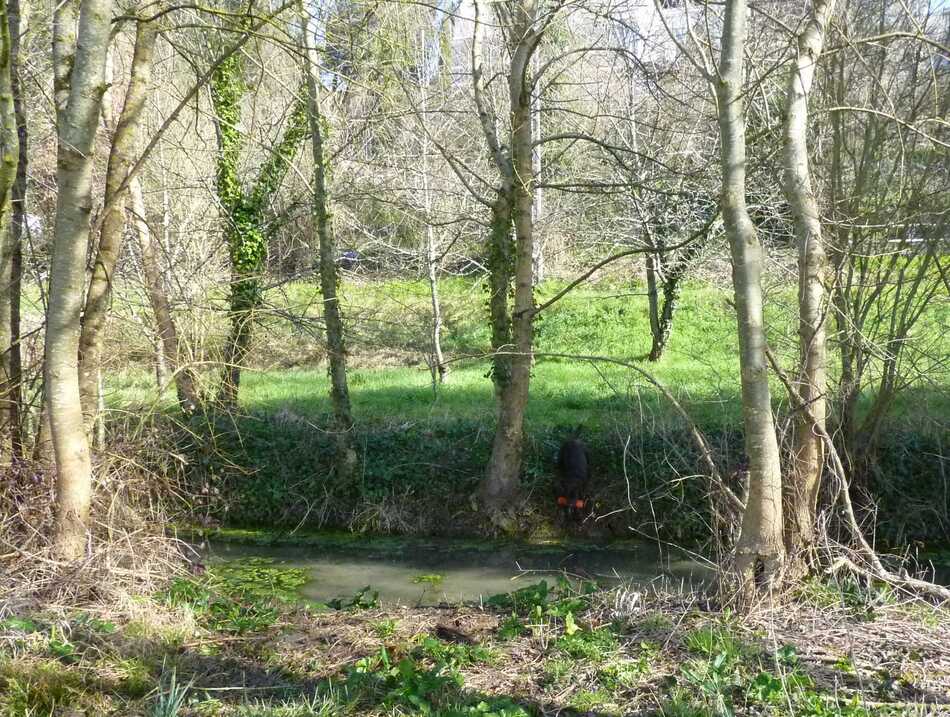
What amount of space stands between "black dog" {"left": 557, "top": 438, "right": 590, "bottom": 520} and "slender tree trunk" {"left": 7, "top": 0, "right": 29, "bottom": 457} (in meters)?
7.09

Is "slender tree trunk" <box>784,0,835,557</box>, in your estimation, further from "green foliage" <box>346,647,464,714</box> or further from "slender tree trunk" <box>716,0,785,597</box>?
"green foliage" <box>346,647,464,714</box>

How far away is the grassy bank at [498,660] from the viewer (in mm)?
5047

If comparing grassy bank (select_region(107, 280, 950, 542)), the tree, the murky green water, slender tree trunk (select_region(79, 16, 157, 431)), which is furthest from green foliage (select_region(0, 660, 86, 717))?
the tree

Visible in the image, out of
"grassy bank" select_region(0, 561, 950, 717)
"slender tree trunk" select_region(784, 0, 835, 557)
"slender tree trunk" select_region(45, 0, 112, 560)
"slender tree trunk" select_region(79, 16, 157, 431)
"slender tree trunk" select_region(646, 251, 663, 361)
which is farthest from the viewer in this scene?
"slender tree trunk" select_region(646, 251, 663, 361)

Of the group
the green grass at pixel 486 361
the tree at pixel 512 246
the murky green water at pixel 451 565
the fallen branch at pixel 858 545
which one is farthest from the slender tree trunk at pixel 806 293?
the tree at pixel 512 246

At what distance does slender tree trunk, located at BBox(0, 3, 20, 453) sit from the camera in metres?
7.35

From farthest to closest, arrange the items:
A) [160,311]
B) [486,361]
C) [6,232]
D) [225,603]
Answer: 1. [486,361]
2. [160,311]
3. [6,232]
4. [225,603]

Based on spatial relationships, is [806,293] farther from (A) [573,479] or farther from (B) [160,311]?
(B) [160,311]

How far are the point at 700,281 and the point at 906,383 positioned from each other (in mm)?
8792

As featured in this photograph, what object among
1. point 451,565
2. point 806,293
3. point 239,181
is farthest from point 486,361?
A: point 806,293

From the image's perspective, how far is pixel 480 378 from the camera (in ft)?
57.8

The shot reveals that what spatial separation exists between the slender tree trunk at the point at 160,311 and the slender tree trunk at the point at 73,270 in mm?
2221

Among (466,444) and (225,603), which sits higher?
(466,444)

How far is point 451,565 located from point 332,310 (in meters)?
4.02
